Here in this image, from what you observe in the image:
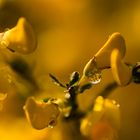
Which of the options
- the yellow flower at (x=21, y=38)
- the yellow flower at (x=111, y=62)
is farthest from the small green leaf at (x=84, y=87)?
the yellow flower at (x=21, y=38)

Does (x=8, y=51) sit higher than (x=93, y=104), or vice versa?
(x=8, y=51)

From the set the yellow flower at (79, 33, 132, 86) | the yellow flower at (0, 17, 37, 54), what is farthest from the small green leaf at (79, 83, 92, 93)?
the yellow flower at (0, 17, 37, 54)

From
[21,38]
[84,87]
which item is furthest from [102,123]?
[21,38]

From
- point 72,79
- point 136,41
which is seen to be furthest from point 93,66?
point 136,41

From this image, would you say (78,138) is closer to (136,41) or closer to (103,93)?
(103,93)

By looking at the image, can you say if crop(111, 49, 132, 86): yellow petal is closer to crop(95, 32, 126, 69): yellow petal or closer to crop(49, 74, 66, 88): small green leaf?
crop(95, 32, 126, 69): yellow petal
